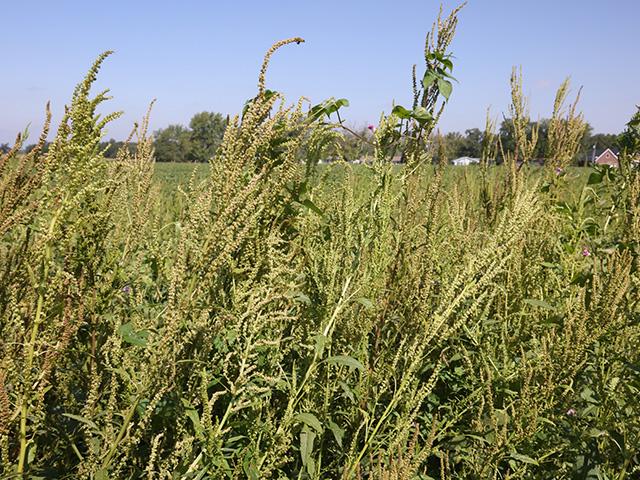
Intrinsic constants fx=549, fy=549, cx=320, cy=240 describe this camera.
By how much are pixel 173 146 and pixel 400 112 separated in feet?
288

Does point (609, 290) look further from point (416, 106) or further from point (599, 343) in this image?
point (416, 106)

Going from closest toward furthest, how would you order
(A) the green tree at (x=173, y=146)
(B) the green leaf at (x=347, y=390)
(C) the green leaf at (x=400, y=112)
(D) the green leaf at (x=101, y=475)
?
(D) the green leaf at (x=101, y=475) → (B) the green leaf at (x=347, y=390) → (C) the green leaf at (x=400, y=112) → (A) the green tree at (x=173, y=146)

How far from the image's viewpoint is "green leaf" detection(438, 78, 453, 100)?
210 cm

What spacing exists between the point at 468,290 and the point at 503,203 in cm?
185

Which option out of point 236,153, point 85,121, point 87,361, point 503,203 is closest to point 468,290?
point 236,153

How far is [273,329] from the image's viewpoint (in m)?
1.83

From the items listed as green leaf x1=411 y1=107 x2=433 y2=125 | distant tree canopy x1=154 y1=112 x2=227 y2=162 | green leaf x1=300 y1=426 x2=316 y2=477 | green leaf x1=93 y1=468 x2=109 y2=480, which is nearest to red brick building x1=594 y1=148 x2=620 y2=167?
green leaf x1=411 y1=107 x2=433 y2=125

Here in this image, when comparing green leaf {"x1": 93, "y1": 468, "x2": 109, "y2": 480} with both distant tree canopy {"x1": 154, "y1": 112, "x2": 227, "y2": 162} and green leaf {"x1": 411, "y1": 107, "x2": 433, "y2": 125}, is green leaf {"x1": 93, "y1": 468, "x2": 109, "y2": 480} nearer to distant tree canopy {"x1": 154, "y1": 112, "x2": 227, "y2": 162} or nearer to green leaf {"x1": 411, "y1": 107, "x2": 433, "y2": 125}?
green leaf {"x1": 411, "y1": 107, "x2": 433, "y2": 125}

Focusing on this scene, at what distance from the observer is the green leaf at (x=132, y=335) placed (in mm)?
1576

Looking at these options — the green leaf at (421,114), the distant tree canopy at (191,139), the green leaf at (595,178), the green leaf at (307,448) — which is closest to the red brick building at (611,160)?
the green leaf at (595,178)

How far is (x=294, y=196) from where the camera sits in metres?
1.84

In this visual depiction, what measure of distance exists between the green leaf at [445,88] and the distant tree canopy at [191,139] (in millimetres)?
79225

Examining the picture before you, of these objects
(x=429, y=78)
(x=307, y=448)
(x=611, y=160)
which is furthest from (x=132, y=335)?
(x=611, y=160)

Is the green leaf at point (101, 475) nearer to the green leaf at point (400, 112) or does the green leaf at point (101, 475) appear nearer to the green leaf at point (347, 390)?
the green leaf at point (347, 390)
